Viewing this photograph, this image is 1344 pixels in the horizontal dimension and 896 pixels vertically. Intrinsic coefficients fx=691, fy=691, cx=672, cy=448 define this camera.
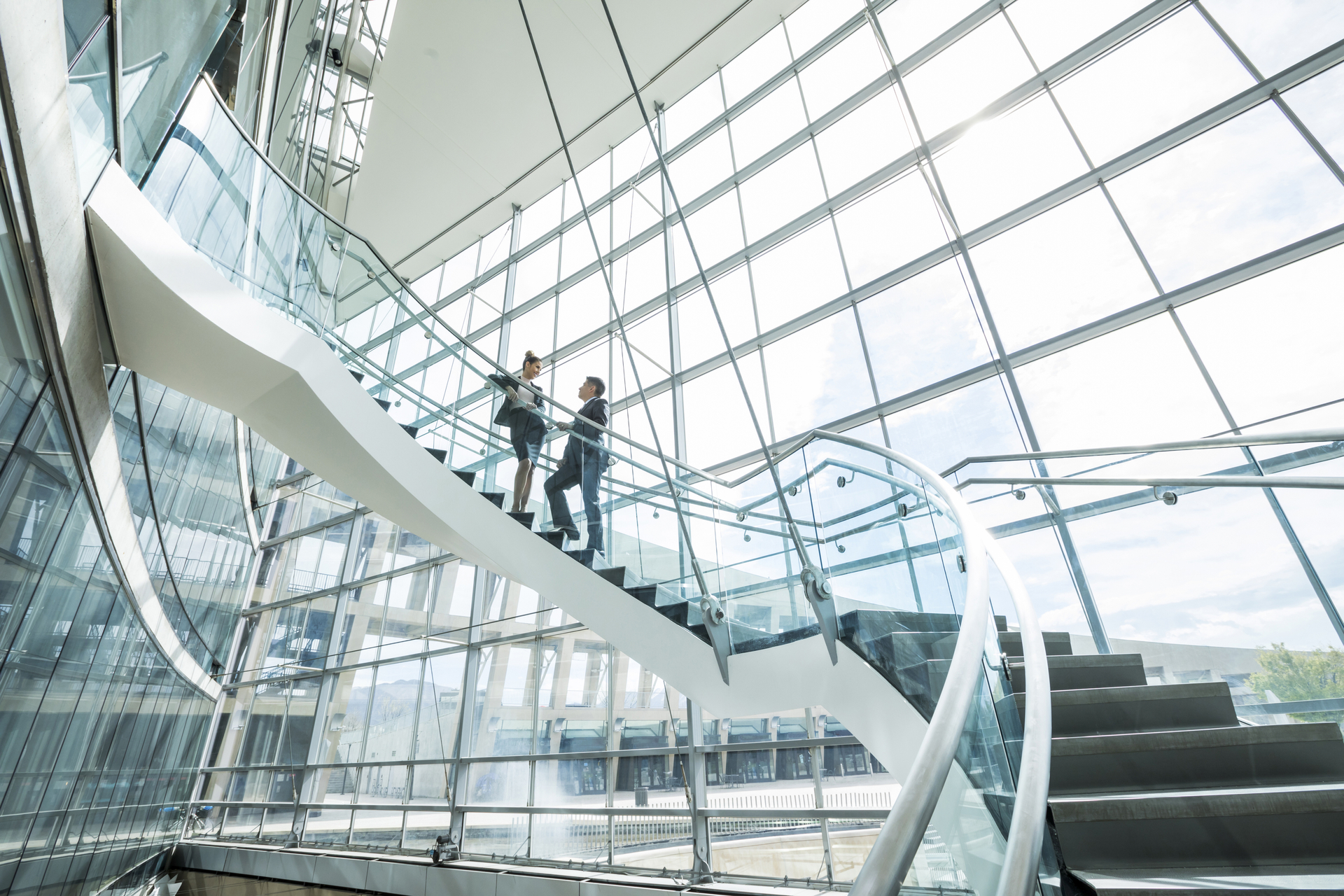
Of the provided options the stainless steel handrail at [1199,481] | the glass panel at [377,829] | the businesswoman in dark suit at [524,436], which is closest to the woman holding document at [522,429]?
the businesswoman in dark suit at [524,436]

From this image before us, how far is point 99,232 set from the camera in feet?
9.36

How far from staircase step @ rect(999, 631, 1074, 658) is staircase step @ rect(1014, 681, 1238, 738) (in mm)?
701

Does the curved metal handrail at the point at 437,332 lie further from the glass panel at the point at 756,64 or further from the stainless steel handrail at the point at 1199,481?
the glass panel at the point at 756,64

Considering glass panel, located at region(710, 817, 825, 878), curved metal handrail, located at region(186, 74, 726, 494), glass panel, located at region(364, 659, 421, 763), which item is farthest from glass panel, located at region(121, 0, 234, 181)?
glass panel, located at region(364, 659, 421, 763)

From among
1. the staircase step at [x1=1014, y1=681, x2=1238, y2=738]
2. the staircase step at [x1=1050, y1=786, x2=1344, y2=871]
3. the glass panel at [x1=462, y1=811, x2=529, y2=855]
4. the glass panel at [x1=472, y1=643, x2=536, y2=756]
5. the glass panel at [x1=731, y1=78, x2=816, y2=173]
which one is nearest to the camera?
the staircase step at [x1=1050, y1=786, x2=1344, y2=871]

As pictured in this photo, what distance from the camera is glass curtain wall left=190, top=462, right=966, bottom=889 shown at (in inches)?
268

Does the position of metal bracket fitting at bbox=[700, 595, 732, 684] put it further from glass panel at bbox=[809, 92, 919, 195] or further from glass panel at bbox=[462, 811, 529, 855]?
glass panel at bbox=[462, 811, 529, 855]

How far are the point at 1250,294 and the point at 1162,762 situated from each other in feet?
17.0

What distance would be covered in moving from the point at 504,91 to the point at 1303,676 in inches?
456

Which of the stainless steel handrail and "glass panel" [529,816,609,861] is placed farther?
"glass panel" [529,816,609,861]

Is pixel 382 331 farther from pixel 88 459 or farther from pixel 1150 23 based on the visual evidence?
pixel 1150 23

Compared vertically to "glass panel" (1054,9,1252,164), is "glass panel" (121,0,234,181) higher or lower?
lower

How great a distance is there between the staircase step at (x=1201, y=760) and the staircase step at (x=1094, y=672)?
2.48 ft

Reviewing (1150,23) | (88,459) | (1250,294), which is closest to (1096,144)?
(1150,23)
